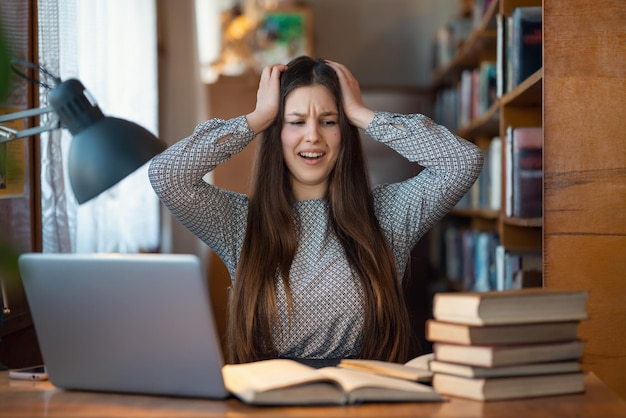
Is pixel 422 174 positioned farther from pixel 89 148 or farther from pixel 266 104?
pixel 89 148

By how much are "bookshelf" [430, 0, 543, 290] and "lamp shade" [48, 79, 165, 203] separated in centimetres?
114

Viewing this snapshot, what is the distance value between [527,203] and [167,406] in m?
1.63

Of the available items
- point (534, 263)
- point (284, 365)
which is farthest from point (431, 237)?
point (284, 365)

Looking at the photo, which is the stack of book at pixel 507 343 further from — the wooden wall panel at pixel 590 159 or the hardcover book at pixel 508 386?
the wooden wall panel at pixel 590 159

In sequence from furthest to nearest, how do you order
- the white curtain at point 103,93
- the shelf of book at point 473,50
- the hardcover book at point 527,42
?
the shelf of book at point 473,50
the hardcover book at point 527,42
the white curtain at point 103,93

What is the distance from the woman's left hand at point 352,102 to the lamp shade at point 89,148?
2.58ft

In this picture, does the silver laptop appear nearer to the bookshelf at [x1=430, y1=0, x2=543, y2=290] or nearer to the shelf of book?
the bookshelf at [x1=430, y1=0, x2=543, y2=290]

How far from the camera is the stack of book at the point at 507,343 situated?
123cm

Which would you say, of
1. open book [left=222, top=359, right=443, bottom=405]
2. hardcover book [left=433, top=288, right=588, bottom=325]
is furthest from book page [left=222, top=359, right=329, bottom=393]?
hardcover book [left=433, top=288, right=588, bottom=325]

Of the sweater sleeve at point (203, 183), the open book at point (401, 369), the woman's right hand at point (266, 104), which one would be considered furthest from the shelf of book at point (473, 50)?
the open book at point (401, 369)

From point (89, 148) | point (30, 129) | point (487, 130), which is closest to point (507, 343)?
point (89, 148)

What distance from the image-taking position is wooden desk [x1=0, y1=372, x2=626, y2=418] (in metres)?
1.18

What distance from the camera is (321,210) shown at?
2.09m

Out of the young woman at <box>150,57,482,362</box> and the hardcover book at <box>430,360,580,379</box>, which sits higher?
the young woman at <box>150,57,482,362</box>
